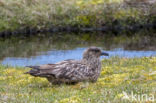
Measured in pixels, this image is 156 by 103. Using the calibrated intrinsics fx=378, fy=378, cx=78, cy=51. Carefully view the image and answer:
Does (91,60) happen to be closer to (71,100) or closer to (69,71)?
(69,71)

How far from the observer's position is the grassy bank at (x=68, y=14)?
3195 centimetres

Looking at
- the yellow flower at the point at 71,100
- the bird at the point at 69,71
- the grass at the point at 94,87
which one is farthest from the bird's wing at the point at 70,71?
the yellow flower at the point at 71,100

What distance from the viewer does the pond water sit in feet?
79.5

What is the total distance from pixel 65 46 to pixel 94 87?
1634cm

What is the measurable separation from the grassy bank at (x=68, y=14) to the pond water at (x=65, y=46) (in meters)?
1.53

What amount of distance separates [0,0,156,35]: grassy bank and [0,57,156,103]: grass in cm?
1587

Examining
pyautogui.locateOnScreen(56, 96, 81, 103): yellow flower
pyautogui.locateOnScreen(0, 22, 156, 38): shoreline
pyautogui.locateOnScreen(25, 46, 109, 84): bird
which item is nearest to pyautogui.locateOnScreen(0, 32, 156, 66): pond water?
pyautogui.locateOnScreen(0, 22, 156, 38): shoreline

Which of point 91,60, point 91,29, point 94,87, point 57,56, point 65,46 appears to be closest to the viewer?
point 94,87

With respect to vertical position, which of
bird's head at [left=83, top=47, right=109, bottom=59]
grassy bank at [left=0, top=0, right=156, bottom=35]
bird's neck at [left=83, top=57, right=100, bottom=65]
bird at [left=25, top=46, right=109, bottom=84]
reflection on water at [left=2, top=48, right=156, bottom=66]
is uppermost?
grassy bank at [left=0, top=0, right=156, bottom=35]

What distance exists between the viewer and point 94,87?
1188 centimetres

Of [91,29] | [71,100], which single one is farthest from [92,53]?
[91,29]

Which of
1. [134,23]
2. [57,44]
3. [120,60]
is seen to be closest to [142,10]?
[134,23]

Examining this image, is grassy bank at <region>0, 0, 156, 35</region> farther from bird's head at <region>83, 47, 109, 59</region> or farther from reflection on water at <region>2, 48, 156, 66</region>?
bird's head at <region>83, 47, 109, 59</region>

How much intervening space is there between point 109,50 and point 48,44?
5433mm
